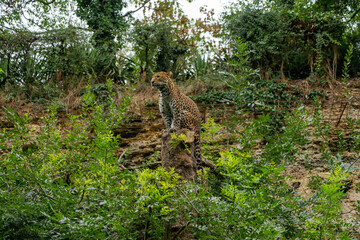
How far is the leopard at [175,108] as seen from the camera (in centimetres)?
502

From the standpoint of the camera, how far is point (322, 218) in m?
2.37

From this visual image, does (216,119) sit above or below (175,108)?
below

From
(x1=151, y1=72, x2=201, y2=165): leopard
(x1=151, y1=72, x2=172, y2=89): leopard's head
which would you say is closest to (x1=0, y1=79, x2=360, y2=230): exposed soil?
(x1=151, y1=72, x2=201, y2=165): leopard

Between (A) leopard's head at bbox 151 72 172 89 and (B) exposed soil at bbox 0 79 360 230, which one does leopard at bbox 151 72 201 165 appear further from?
(B) exposed soil at bbox 0 79 360 230

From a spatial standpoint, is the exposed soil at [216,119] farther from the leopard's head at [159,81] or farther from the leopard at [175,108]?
the leopard's head at [159,81]

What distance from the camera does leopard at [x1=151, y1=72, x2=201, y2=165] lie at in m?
5.02

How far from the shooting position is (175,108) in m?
5.16

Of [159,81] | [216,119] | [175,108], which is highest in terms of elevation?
[159,81]

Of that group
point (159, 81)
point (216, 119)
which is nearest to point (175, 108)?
point (159, 81)

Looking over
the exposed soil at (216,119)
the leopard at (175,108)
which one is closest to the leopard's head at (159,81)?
the leopard at (175,108)

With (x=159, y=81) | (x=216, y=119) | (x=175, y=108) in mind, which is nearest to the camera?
(x=175, y=108)

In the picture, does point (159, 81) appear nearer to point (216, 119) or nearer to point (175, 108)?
point (175, 108)

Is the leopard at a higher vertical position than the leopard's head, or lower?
lower

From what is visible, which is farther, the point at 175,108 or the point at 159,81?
the point at 159,81
